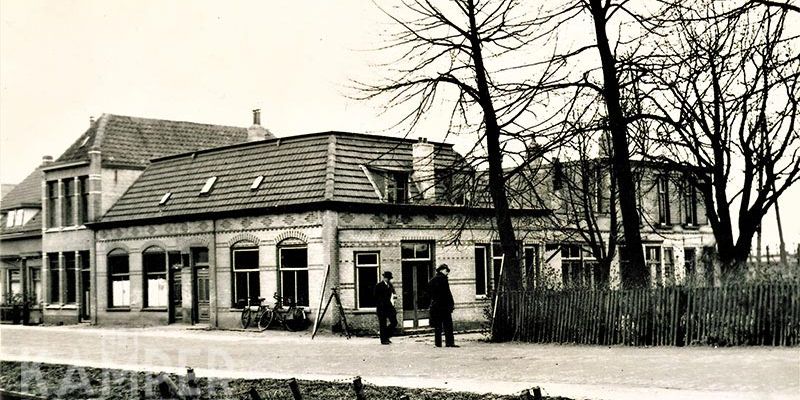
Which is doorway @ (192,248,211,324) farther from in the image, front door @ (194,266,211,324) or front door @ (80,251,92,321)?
front door @ (80,251,92,321)

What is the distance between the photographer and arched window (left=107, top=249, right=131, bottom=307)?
32562mm

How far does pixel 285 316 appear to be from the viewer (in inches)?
1030

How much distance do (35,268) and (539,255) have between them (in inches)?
854

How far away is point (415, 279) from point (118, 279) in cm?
1189

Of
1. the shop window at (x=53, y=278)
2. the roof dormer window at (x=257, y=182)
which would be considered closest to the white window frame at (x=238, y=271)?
the roof dormer window at (x=257, y=182)

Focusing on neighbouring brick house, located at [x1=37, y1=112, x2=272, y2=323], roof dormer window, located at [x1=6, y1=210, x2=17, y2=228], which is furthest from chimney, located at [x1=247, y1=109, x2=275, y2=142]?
roof dormer window, located at [x1=6, y1=210, x2=17, y2=228]

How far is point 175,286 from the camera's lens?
31156 millimetres

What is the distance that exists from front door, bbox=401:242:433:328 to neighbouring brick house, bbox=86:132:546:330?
0.03m

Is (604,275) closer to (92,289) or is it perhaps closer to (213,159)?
(213,159)

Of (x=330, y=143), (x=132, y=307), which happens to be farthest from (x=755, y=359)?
(x=132, y=307)

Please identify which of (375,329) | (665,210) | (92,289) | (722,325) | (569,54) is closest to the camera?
(722,325)

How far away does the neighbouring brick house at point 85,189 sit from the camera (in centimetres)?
3466

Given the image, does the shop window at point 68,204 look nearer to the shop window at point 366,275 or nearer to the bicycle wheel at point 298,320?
the bicycle wheel at point 298,320

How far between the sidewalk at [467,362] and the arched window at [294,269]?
1888 mm
